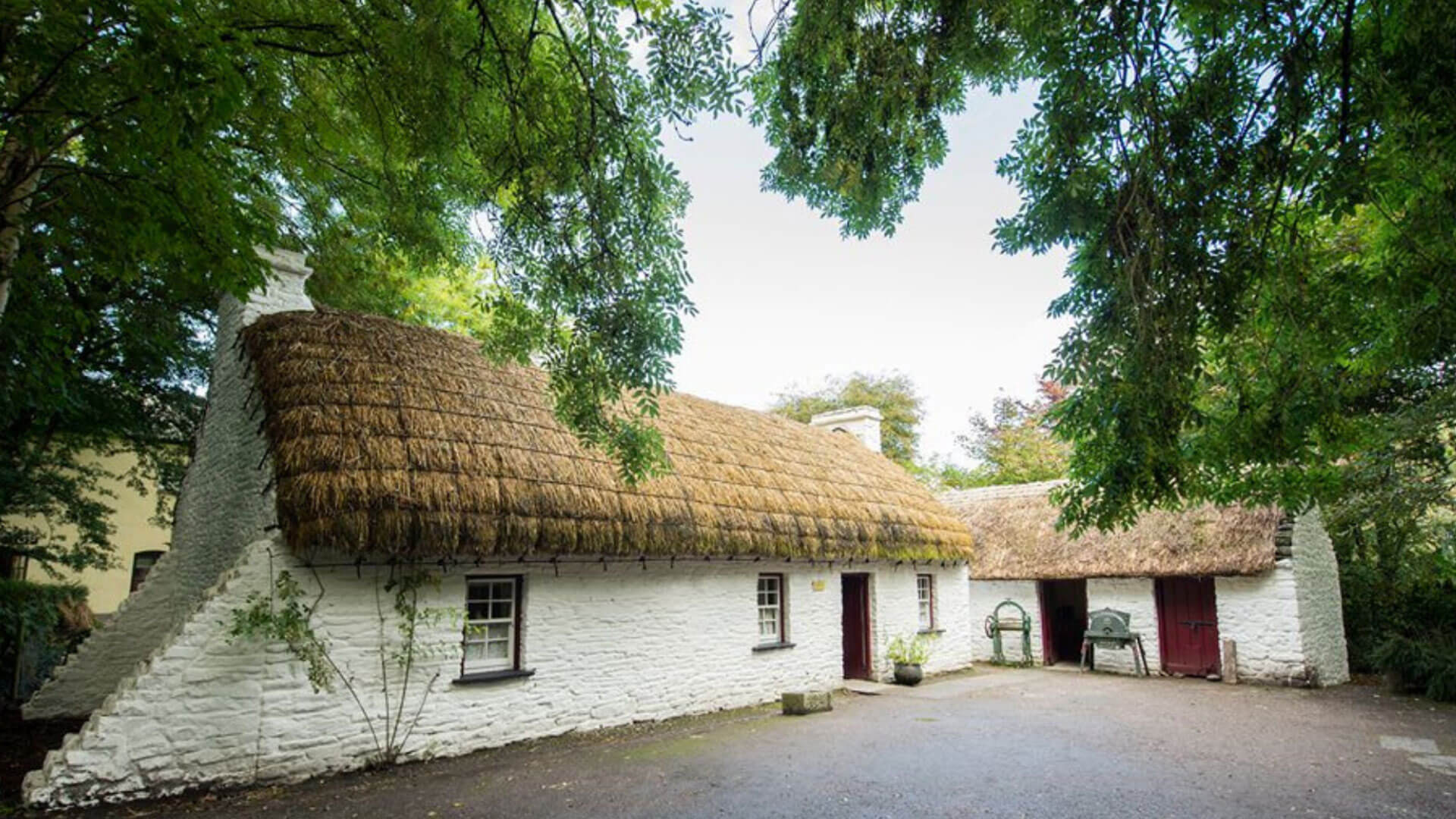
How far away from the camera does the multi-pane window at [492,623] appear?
866 cm

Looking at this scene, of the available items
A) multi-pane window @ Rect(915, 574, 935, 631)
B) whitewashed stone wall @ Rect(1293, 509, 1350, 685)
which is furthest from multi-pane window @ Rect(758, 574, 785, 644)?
whitewashed stone wall @ Rect(1293, 509, 1350, 685)

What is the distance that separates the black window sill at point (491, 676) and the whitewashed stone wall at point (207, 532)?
285 cm

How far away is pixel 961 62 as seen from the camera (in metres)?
5.14

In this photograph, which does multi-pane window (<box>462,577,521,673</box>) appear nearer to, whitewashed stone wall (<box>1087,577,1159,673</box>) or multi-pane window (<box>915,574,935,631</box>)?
multi-pane window (<box>915,574,935,631</box>)

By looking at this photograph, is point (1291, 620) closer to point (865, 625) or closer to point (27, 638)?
point (865, 625)

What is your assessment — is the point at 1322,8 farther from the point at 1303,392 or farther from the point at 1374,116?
the point at 1303,392

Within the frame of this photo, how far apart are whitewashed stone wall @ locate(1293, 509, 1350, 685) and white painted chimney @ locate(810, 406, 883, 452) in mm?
8590

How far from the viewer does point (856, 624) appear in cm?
1442

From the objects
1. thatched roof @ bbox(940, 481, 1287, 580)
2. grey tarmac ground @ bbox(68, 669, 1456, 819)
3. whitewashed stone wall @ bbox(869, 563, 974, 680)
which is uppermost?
thatched roof @ bbox(940, 481, 1287, 580)

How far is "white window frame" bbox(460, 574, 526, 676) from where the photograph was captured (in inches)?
339

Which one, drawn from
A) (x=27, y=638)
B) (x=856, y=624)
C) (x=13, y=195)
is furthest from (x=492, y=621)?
(x=856, y=624)

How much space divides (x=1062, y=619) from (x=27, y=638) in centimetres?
1988

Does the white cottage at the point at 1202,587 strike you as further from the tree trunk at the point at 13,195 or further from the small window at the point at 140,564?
the small window at the point at 140,564

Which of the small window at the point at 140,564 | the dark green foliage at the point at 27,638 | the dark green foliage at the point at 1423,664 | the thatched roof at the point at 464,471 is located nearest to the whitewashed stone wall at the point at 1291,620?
the dark green foliage at the point at 1423,664
